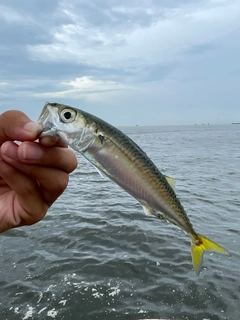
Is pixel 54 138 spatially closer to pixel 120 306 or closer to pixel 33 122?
pixel 33 122

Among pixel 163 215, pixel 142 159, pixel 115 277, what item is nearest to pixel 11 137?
pixel 142 159

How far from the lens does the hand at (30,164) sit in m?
2.62

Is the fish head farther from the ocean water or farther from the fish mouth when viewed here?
the ocean water

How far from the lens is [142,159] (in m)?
2.68

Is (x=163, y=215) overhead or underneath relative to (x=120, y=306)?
overhead

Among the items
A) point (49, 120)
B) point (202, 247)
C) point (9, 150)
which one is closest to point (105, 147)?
point (49, 120)

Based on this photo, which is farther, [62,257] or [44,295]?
[62,257]

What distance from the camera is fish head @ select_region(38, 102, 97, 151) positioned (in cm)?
250

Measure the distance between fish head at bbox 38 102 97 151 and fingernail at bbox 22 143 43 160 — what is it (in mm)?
149

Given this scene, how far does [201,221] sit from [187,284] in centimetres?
493

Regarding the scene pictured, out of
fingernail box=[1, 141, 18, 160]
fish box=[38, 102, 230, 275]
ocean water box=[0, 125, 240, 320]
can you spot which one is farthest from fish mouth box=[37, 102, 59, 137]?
ocean water box=[0, 125, 240, 320]

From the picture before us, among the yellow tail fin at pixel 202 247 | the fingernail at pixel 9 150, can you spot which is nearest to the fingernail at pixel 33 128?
the fingernail at pixel 9 150

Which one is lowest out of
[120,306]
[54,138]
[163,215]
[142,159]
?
[120,306]

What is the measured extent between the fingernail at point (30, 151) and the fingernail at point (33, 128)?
112 millimetres
